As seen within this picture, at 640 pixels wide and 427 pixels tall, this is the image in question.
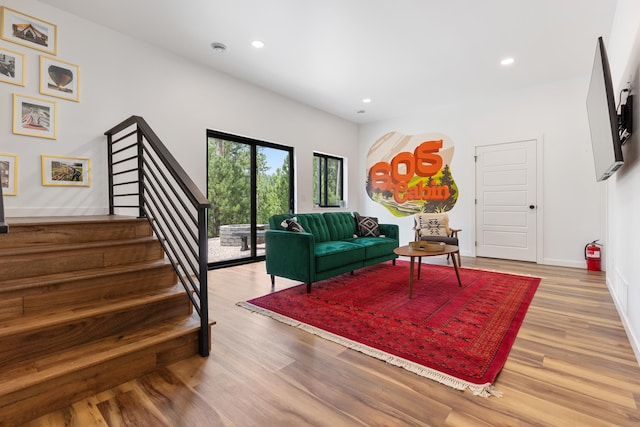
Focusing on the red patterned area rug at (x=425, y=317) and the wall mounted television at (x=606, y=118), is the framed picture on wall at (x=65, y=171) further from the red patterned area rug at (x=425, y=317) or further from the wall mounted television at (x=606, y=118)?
the wall mounted television at (x=606, y=118)

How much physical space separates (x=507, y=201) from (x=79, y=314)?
5942 mm

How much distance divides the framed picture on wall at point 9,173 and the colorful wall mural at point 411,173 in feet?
19.3

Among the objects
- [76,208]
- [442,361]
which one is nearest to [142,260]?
[76,208]

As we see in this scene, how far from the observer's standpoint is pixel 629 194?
2.30m

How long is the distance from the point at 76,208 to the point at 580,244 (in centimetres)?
682

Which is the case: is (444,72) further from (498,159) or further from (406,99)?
(498,159)

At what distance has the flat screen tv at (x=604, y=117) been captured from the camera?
6.62ft

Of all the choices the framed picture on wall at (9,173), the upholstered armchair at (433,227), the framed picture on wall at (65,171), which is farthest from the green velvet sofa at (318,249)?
the framed picture on wall at (9,173)

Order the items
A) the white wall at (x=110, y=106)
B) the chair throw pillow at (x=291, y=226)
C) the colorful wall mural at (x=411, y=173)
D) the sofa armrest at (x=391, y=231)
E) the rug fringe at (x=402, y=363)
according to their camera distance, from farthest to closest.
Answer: the colorful wall mural at (x=411, y=173), the sofa armrest at (x=391, y=231), the chair throw pillow at (x=291, y=226), the white wall at (x=110, y=106), the rug fringe at (x=402, y=363)

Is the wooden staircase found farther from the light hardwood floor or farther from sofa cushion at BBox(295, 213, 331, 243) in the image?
sofa cushion at BBox(295, 213, 331, 243)

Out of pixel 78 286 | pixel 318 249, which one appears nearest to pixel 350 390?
pixel 78 286

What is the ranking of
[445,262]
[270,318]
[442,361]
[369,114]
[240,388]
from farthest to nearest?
1. [369,114]
2. [445,262]
3. [270,318]
4. [442,361]
5. [240,388]

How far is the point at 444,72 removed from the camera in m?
4.53

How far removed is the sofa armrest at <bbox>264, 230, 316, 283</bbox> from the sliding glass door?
1382 mm
